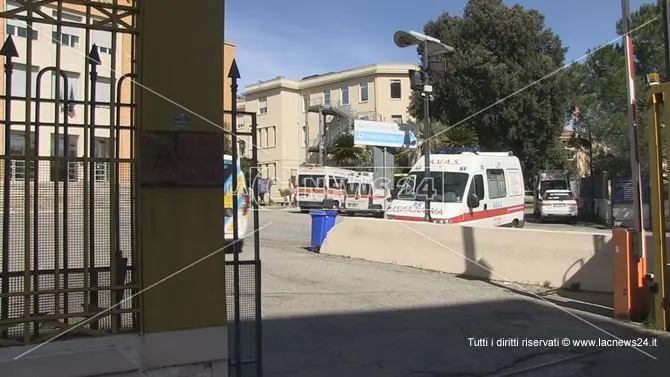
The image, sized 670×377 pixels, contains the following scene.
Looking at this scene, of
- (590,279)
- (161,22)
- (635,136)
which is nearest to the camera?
(161,22)

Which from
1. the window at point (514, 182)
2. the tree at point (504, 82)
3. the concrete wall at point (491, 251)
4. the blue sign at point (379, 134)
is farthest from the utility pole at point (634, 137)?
the tree at point (504, 82)

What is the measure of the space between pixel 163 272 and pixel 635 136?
648 cm

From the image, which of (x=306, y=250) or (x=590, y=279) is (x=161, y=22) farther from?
(x=306, y=250)

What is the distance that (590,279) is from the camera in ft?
33.2

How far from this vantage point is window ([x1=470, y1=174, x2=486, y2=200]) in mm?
16133

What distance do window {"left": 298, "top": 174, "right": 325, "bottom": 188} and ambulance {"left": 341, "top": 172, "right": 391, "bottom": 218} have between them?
1585 millimetres

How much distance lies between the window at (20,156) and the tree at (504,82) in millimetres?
33368

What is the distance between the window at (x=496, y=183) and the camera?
1712 cm

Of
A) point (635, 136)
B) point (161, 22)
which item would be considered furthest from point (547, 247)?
point (161, 22)

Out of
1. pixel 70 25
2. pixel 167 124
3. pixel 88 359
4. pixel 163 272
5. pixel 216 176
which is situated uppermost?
pixel 70 25

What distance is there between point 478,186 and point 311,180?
2143 cm

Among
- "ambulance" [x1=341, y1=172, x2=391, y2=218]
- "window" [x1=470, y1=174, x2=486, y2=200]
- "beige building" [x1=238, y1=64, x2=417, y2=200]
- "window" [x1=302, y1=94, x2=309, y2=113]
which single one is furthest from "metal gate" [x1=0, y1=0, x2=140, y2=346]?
"window" [x1=302, y1=94, x2=309, y2=113]

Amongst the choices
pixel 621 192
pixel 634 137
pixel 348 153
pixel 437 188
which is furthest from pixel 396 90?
pixel 634 137

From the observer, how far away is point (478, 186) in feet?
53.9
